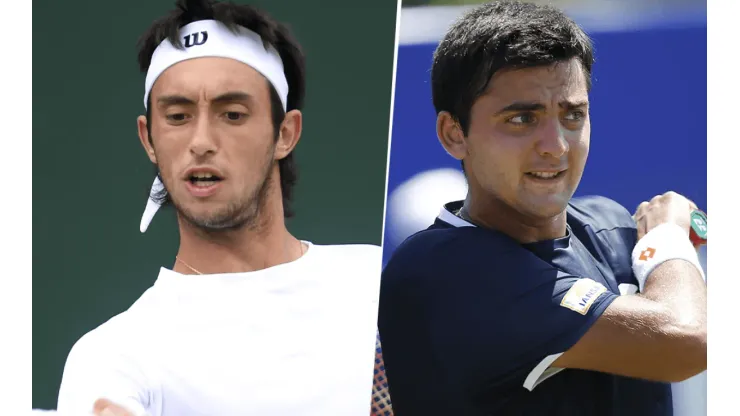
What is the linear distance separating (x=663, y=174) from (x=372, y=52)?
1.13m

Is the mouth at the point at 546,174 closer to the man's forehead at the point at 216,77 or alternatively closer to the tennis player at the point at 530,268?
the tennis player at the point at 530,268

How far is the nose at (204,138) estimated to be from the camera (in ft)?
10.9

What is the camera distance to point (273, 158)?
3422mm

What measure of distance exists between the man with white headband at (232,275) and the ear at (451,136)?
0.49 metres

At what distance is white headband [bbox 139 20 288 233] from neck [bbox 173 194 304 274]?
0.43 meters

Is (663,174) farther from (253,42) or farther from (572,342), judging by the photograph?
(253,42)

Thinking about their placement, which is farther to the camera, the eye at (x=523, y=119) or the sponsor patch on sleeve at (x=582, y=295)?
the eye at (x=523, y=119)

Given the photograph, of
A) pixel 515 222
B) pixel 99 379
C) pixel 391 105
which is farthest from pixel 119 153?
pixel 515 222

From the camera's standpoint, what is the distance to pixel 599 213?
3.24 meters

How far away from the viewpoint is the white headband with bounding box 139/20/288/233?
336 centimetres
